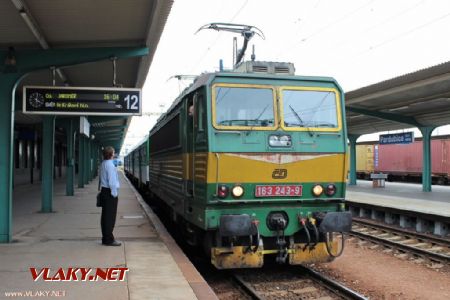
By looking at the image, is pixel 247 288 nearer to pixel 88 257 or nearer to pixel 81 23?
pixel 88 257

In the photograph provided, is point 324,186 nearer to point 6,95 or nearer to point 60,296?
point 60,296

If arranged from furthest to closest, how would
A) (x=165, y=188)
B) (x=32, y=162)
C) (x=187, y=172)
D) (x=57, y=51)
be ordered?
(x=32, y=162), (x=165, y=188), (x=57, y=51), (x=187, y=172)

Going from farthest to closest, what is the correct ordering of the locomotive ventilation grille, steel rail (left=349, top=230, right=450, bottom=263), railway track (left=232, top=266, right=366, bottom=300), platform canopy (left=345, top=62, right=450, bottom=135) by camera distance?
platform canopy (left=345, top=62, right=450, bottom=135)
steel rail (left=349, top=230, right=450, bottom=263)
the locomotive ventilation grille
railway track (left=232, top=266, right=366, bottom=300)

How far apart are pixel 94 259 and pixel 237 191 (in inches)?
90.3

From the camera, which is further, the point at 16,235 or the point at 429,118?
the point at 429,118

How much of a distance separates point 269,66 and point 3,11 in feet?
13.2

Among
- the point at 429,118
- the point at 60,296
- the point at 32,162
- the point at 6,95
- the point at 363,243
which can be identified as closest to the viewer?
the point at 60,296

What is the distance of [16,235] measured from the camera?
9438mm

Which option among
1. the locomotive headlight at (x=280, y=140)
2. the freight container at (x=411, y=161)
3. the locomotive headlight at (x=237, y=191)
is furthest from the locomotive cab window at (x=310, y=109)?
the freight container at (x=411, y=161)

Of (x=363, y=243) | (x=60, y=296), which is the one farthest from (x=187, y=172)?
(x=363, y=243)

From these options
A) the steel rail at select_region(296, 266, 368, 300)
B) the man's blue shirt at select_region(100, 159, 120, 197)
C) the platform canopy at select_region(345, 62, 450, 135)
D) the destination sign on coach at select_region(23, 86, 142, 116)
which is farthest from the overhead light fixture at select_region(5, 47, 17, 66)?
the platform canopy at select_region(345, 62, 450, 135)

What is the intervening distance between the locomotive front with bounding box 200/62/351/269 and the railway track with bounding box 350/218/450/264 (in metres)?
3.53

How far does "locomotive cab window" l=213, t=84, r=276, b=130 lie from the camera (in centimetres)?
695

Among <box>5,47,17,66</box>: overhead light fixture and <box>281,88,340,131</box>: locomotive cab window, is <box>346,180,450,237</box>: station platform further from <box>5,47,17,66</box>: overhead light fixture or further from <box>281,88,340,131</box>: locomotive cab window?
<box>5,47,17,66</box>: overhead light fixture
